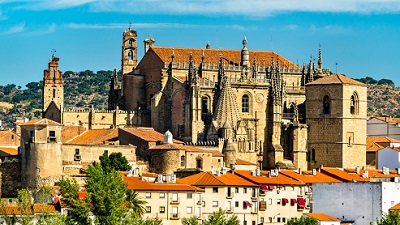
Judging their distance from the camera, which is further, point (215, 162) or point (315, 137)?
point (315, 137)

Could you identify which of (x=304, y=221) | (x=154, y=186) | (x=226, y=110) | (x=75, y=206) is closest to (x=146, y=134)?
(x=226, y=110)

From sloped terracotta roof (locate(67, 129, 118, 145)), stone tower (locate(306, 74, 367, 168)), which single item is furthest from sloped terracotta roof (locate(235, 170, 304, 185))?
stone tower (locate(306, 74, 367, 168))

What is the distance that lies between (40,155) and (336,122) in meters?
29.5

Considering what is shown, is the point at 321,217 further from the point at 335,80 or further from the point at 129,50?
the point at 129,50

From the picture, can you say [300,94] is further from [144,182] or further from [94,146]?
[144,182]

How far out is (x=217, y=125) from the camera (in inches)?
4321

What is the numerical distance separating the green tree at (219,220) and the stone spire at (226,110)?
82.7 feet

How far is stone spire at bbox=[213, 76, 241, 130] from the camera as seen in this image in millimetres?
110188

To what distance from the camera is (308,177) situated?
330ft

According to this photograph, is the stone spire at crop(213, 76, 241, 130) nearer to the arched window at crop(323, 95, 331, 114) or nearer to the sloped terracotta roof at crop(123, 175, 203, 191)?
the arched window at crop(323, 95, 331, 114)

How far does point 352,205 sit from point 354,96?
27.2m

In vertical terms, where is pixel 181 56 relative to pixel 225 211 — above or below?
above

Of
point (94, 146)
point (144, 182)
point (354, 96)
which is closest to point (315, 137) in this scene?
point (354, 96)

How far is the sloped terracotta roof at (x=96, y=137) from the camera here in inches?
→ 4257
